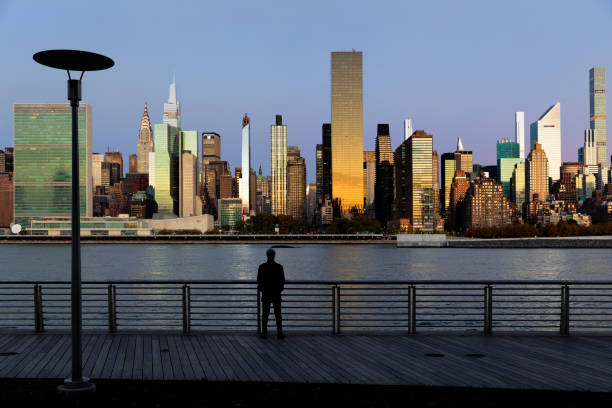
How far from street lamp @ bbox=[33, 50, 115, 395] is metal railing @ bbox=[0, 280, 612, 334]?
125 inches

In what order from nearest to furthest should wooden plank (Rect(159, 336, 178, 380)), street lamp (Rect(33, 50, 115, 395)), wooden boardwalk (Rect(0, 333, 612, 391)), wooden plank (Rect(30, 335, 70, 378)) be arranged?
street lamp (Rect(33, 50, 115, 395)), wooden boardwalk (Rect(0, 333, 612, 391)), wooden plank (Rect(159, 336, 178, 380)), wooden plank (Rect(30, 335, 70, 378))

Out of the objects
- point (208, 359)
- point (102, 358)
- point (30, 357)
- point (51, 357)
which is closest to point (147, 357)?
point (102, 358)

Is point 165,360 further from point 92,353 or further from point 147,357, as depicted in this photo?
point 92,353

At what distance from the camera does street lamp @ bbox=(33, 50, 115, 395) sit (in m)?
9.35

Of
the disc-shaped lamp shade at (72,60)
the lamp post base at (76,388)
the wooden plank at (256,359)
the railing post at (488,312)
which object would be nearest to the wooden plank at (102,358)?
the lamp post base at (76,388)

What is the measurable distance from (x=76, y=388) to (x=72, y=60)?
5.05m

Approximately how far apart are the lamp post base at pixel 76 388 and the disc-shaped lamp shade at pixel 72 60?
491cm

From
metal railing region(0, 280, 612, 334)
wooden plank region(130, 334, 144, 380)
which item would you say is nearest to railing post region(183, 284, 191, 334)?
metal railing region(0, 280, 612, 334)

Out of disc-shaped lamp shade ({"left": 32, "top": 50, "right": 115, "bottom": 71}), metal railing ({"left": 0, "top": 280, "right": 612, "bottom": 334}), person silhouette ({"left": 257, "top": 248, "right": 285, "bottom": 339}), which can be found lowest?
metal railing ({"left": 0, "top": 280, "right": 612, "bottom": 334})

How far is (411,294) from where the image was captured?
49.6 feet

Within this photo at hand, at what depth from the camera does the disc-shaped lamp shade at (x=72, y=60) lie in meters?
9.56

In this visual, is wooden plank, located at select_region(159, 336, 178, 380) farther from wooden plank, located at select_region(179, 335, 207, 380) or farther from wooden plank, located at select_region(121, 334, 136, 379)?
wooden plank, located at select_region(121, 334, 136, 379)

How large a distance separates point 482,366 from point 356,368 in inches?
91.7

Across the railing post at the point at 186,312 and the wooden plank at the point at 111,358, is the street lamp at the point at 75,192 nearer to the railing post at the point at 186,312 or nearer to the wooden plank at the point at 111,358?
the wooden plank at the point at 111,358
